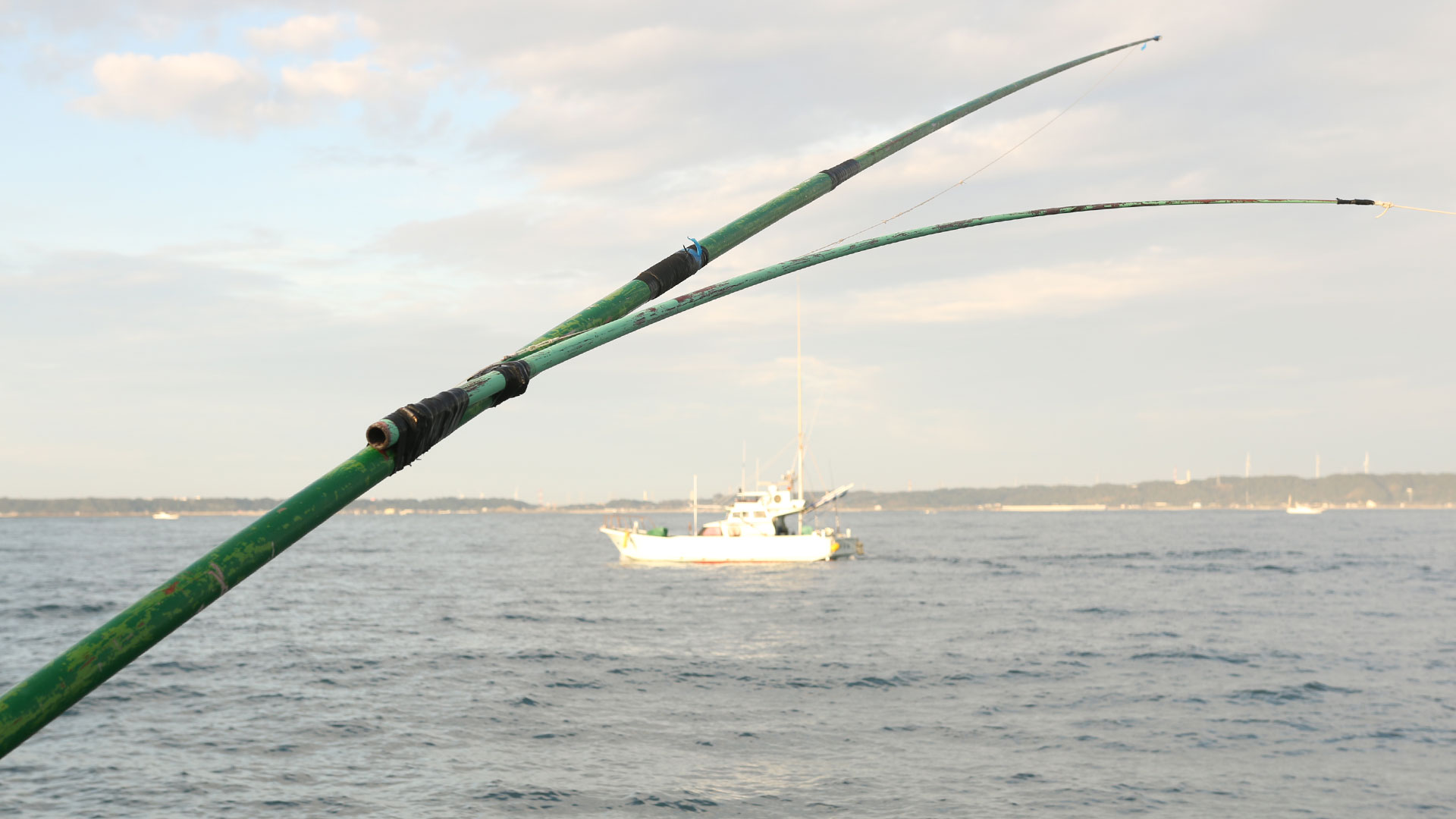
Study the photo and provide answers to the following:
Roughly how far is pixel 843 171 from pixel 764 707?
20.2 metres

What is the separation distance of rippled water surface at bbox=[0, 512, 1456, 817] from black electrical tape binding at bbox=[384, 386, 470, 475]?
1344 cm

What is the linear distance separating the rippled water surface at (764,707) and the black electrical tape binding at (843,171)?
41.4 feet

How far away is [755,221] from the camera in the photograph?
→ 3.54 m

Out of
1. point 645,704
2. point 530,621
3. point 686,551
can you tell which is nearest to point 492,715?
point 645,704

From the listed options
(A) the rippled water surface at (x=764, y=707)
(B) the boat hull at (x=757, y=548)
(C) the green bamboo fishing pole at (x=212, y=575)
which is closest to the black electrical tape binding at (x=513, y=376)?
(C) the green bamboo fishing pole at (x=212, y=575)

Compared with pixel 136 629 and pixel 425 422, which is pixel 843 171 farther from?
pixel 136 629

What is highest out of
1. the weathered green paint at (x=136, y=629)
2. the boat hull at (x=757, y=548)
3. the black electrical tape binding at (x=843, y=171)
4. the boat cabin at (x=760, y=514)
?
the black electrical tape binding at (x=843, y=171)

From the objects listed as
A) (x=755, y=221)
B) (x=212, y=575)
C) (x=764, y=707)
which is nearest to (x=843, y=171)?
(x=755, y=221)

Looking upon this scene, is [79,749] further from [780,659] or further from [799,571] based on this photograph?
[799,571]

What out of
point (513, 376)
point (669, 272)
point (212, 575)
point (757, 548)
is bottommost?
point (757, 548)

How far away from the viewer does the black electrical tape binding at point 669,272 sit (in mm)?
3416

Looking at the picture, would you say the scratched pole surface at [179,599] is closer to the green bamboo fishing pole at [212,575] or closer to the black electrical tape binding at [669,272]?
the green bamboo fishing pole at [212,575]

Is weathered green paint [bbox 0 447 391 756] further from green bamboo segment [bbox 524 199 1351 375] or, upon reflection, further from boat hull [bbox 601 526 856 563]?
boat hull [bbox 601 526 856 563]

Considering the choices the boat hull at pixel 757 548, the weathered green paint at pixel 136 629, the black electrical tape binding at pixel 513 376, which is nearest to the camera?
the weathered green paint at pixel 136 629
